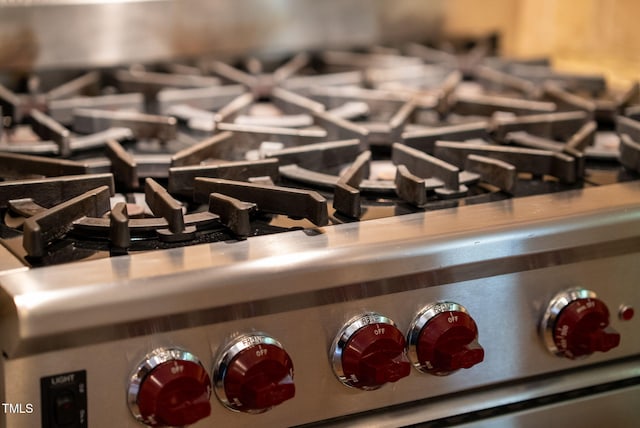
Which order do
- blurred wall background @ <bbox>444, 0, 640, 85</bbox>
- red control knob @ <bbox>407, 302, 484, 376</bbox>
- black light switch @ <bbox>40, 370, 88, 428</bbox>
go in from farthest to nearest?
1. blurred wall background @ <bbox>444, 0, 640, 85</bbox>
2. red control knob @ <bbox>407, 302, 484, 376</bbox>
3. black light switch @ <bbox>40, 370, 88, 428</bbox>

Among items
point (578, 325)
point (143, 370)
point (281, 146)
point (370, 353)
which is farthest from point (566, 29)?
point (143, 370)

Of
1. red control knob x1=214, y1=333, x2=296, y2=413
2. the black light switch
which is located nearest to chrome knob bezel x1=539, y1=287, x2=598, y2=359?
red control knob x1=214, y1=333, x2=296, y2=413

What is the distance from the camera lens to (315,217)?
796mm

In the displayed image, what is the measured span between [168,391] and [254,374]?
72 mm

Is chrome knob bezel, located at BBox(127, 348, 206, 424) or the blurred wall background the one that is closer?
chrome knob bezel, located at BBox(127, 348, 206, 424)

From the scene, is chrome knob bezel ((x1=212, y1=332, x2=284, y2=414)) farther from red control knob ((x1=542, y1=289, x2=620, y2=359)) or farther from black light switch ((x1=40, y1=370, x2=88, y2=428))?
red control knob ((x1=542, y1=289, x2=620, y2=359))

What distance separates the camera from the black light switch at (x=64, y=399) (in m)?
0.68

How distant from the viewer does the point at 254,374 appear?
72 centimetres

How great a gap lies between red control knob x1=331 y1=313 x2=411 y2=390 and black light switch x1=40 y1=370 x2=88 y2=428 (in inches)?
8.6

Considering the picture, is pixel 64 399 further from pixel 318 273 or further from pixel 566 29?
pixel 566 29

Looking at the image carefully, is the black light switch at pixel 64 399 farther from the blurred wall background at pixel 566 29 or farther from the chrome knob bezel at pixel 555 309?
the blurred wall background at pixel 566 29

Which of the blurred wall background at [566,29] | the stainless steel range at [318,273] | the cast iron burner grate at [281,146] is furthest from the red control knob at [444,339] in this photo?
the blurred wall background at [566,29]

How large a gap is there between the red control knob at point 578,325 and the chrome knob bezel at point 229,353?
289 mm

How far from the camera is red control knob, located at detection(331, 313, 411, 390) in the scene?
76 centimetres
